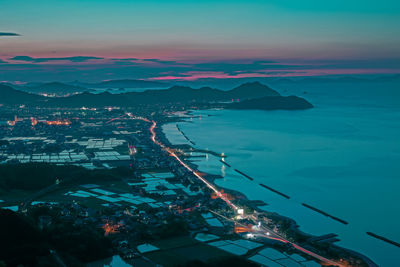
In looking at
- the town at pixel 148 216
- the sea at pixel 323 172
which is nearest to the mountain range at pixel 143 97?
the sea at pixel 323 172

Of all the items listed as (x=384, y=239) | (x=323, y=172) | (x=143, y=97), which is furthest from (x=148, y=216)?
(x=143, y=97)

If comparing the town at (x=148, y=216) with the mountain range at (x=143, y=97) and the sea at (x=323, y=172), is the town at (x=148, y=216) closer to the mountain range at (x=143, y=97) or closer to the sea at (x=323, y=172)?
the sea at (x=323, y=172)

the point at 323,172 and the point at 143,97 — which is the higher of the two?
the point at 323,172

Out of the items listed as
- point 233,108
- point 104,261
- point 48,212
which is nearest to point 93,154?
point 48,212

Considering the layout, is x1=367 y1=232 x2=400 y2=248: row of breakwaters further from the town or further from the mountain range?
the mountain range

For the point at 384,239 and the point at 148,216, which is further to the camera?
the point at 148,216

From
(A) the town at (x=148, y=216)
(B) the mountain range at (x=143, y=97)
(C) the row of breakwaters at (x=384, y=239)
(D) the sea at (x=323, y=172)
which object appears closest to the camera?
(A) the town at (x=148, y=216)

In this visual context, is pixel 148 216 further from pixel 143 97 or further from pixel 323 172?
pixel 143 97

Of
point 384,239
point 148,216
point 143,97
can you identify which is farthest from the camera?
point 143,97

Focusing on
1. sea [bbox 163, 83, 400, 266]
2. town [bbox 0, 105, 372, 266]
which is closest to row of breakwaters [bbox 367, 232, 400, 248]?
sea [bbox 163, 83, 400, 266]

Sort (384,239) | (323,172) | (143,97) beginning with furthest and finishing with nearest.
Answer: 1. (143,97)
2. (323,172)
3. (384,239)
